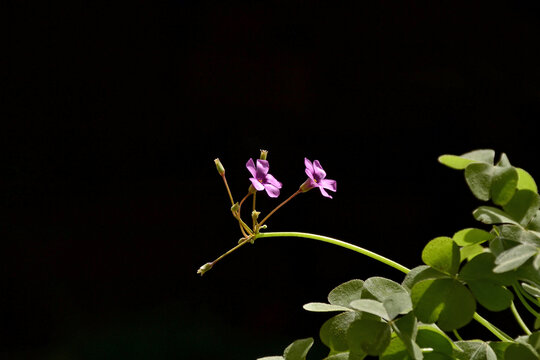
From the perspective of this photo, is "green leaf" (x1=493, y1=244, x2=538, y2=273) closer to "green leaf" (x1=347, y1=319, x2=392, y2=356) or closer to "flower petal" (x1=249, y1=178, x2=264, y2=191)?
"green leaf" (x1=347, y1=319, x2=392, y2=356)

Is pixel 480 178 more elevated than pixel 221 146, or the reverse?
pixel 480 178

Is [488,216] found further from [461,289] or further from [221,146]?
[221,146]

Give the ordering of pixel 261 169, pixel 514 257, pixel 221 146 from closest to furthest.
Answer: pixel 514 257 → pixel 261 169 → pixel 221 146

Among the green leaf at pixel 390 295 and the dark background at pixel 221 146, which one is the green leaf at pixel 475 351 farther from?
the dark background at pixel 221 146

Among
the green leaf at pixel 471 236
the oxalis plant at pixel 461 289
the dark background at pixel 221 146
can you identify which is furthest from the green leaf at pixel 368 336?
the dark background at pixel 221 146

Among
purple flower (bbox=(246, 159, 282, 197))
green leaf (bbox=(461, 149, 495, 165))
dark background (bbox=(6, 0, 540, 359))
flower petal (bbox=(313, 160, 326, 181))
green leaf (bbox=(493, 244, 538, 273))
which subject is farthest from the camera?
dark background (bbox=(6, 0, 540, 359))

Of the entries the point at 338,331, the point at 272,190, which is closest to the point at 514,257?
the point at 338,331

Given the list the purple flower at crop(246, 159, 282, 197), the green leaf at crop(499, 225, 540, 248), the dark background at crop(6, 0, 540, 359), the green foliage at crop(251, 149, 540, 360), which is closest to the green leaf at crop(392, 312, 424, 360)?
the green foliage at crop(251, 149, 540, 360)
